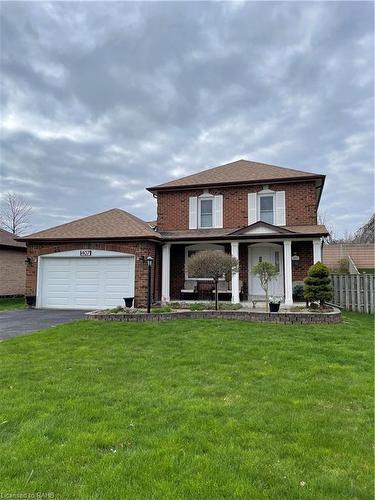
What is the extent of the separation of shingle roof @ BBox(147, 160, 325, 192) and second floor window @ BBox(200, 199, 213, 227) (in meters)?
0.94

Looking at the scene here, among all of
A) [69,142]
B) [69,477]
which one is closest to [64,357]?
[69,477]

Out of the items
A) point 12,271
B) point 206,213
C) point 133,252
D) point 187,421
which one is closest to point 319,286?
point 206,213

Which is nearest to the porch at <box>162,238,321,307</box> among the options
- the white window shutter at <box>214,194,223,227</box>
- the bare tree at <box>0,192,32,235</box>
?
the white window shutter at <box>214,194,223,227</box>

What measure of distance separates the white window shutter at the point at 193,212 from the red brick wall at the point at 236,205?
17 cm

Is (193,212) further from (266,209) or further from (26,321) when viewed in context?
(26,321)

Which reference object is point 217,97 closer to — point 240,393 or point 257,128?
point 257,128

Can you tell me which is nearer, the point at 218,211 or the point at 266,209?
the point at 266,209

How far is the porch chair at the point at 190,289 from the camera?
16156mm

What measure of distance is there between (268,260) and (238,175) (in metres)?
4.47

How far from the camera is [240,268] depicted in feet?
53.4

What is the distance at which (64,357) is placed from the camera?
267 inches

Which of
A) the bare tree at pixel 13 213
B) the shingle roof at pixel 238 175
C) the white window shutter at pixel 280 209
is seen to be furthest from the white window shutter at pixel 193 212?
the bare tree at pixel 13 213

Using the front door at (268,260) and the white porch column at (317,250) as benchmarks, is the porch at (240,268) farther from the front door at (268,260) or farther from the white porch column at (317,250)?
the white porch column at (317,250)

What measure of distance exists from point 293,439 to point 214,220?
45.5ft
